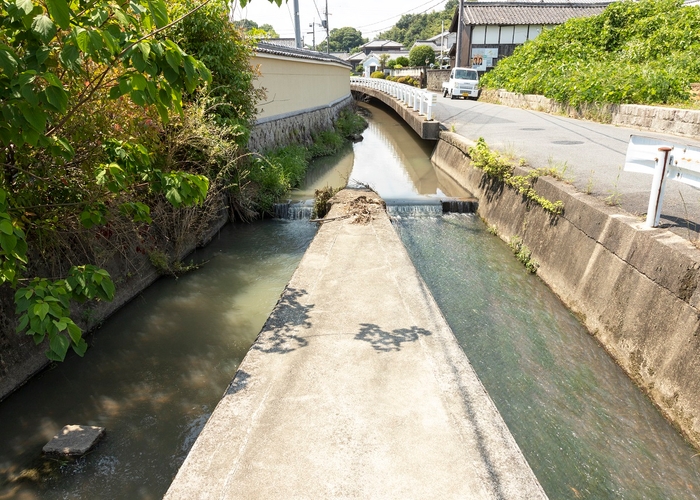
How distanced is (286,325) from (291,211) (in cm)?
615

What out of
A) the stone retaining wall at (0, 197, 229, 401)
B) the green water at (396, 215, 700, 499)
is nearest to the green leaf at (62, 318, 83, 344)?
the stone retaining wall at (0, 197, 229, 401)

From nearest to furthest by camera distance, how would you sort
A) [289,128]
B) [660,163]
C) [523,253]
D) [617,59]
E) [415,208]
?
[660,163]
[523,253]
[415,208]
[289,128]
[617,59]

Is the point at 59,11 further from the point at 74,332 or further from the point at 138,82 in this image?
the point at 74,332

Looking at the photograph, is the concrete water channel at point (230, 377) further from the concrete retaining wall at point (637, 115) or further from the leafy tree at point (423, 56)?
the leafy tree at point (423, 56)

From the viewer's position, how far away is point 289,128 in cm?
1534

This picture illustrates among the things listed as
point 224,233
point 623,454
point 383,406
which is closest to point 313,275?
point 383,406

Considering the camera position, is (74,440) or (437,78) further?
(437,78)

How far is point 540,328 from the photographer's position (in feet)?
20.8

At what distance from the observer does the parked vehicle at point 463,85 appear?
2889 centimetres

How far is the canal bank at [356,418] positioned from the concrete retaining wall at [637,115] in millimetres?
10907

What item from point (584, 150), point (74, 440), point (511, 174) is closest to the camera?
point (74, 440)

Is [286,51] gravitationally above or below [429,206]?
above

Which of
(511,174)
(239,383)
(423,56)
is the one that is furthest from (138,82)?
(423,56)

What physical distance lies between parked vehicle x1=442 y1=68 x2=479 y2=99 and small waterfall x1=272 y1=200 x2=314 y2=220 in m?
21.4
